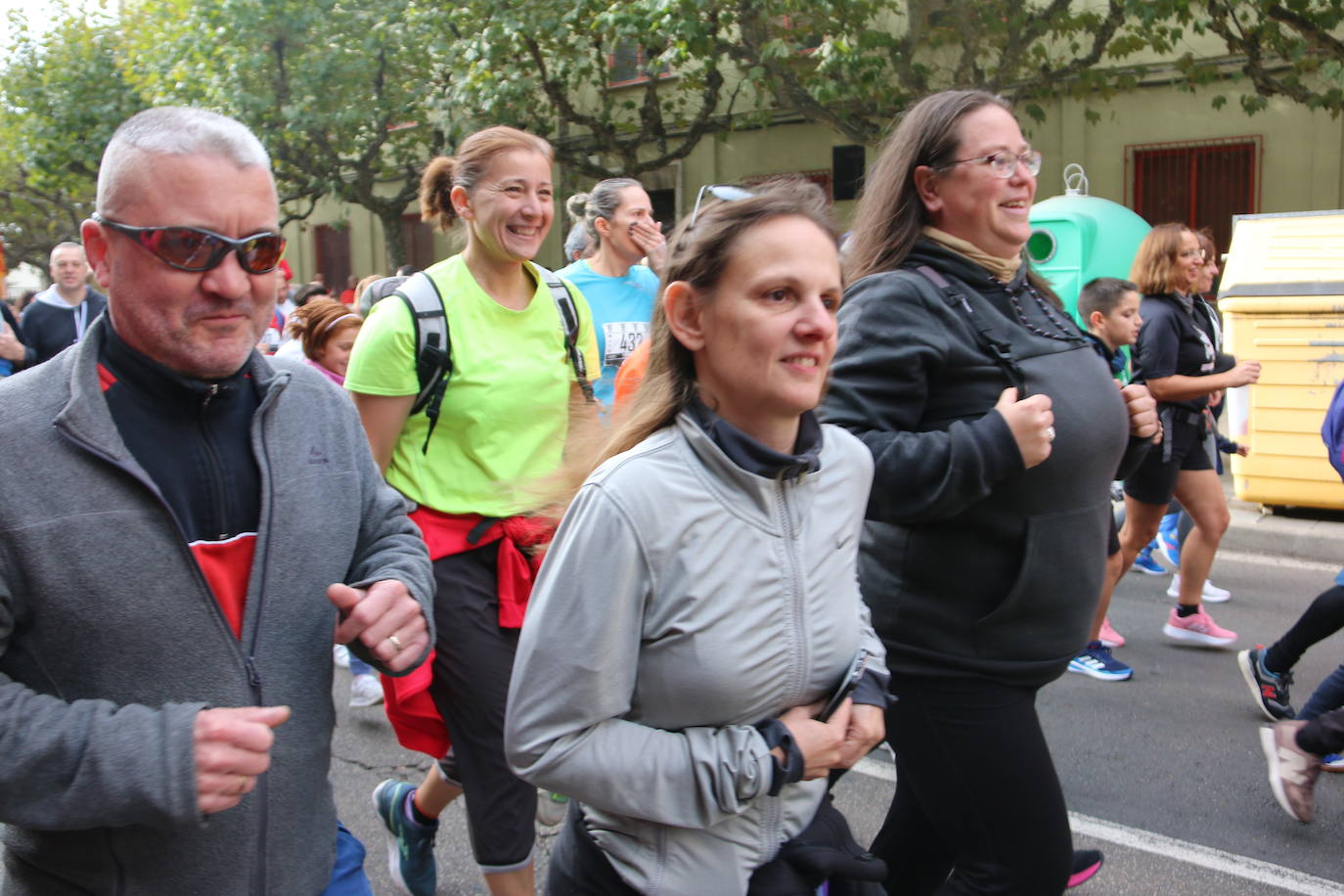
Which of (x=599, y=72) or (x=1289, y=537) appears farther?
(x=599, y=72)

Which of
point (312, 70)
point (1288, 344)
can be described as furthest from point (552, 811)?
point (312, 70)

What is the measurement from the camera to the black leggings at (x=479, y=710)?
2.83 metres

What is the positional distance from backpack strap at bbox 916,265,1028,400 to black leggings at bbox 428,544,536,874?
52.5 inches

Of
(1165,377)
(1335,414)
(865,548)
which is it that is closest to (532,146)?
(865,548)

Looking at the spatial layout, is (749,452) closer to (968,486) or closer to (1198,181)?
(968,486)

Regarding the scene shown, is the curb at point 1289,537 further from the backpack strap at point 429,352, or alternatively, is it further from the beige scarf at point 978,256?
the backpack strap at point 429,352

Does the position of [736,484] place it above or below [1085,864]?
above

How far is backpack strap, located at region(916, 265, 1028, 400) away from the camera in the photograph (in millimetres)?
2252

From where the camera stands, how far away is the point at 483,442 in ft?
9.78

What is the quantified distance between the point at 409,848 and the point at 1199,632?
406cm

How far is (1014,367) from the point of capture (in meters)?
2.25

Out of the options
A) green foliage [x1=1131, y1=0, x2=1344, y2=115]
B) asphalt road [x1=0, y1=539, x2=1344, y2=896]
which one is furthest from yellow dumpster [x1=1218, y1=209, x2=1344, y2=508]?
asphalt road [x1=0, y1=539, x2=1344, y2=896]

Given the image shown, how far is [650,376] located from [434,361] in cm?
116

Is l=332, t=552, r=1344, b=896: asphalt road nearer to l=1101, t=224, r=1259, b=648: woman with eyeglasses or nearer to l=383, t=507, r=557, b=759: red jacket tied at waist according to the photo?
l=1101, t=224, r=1259, b=648: woman with eyeglasses
